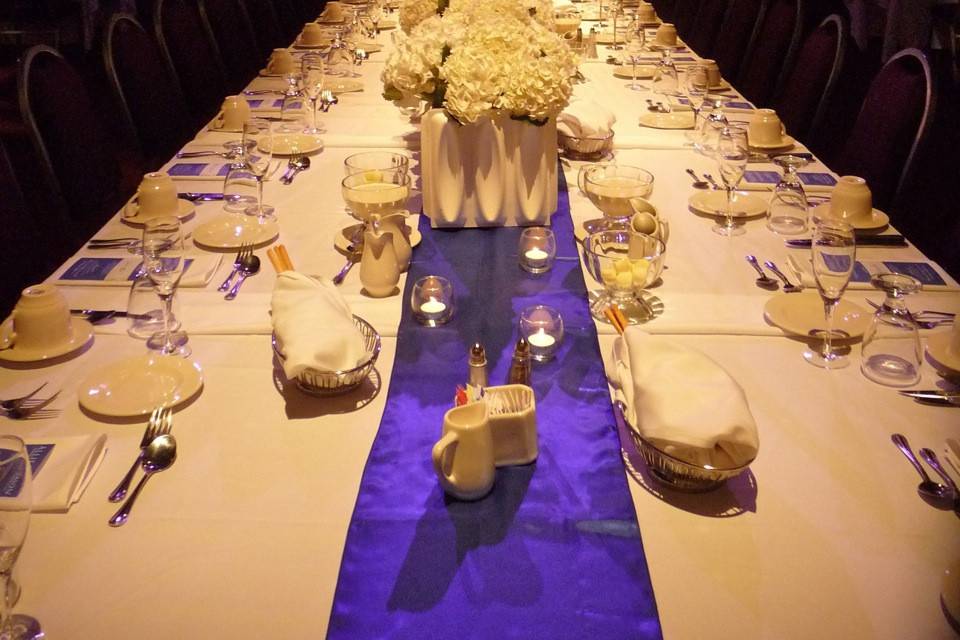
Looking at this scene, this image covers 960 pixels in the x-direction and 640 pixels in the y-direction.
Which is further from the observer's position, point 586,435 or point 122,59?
point 122,59

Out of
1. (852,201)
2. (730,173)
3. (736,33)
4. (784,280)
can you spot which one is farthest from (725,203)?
(736,33)

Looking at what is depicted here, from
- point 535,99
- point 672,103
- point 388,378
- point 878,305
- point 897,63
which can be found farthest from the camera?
point 672,103

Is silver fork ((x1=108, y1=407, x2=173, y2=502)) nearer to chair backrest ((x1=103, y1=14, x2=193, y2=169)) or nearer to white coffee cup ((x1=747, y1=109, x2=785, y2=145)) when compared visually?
white coffee cup ((x1=747, y1=109, x2=785, y2=145))

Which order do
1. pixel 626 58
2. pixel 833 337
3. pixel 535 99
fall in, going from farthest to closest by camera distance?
1. pixel 626 58
2. pixel 535 99
3. pixel 833 337

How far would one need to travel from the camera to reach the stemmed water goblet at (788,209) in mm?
2010

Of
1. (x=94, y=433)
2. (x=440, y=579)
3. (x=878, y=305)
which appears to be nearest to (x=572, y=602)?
(x=440, y=579)

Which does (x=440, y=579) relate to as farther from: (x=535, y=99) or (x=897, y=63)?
(x=897, y=63)

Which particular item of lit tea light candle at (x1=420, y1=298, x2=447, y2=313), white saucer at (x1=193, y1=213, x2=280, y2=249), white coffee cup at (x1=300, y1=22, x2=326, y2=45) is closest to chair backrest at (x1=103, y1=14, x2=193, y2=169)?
white coffee cup at (x1=300, y1=22, x2=326, y2=45)

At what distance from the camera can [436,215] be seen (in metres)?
2.01

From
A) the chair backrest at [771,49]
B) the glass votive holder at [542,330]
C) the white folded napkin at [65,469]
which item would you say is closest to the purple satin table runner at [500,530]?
the glass votive holder at [542,330]

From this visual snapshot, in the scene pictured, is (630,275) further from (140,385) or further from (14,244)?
(14,244)

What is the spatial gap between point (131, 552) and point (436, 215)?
1.16 meters

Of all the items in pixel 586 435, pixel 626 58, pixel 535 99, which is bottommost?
pixel 626 58

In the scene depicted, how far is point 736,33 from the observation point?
4168mm
